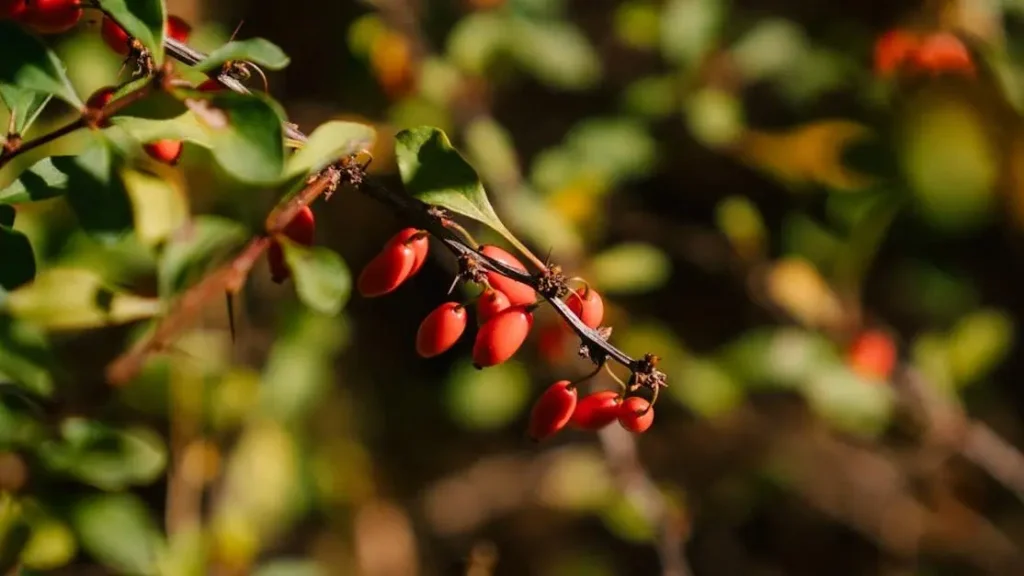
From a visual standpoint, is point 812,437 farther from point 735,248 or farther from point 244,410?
point 244,410

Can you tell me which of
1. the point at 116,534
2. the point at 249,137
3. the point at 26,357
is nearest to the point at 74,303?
the point at 26,357

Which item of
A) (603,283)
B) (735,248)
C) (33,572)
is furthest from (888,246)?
(33,572)

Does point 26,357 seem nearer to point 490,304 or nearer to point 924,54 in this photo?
point 490,304

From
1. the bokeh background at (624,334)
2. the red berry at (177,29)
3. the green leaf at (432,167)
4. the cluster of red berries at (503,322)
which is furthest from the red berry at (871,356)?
the red berry at (177,29)

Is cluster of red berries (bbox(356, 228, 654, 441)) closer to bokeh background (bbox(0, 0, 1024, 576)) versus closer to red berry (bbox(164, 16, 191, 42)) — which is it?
red berry (bbox(164, 16, 191, 42))

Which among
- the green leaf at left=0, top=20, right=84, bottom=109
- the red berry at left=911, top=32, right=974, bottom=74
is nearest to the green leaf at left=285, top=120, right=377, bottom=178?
the green leaf at left=0, top=20, right=84, bottom=109
